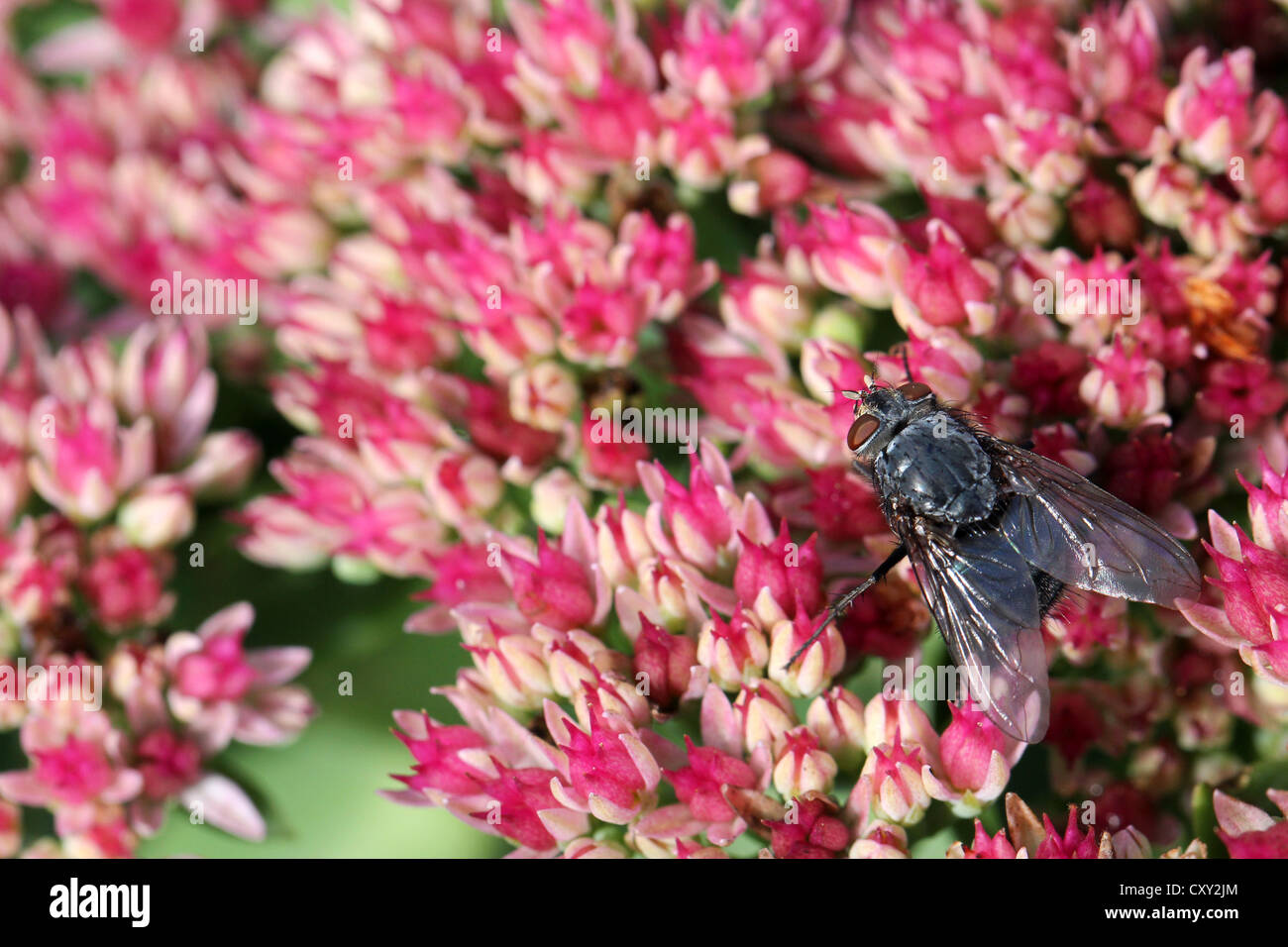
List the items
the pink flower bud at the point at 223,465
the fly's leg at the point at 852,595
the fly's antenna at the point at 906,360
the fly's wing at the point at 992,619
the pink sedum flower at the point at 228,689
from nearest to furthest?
the fly's wing at the point at 992,619, the fly's leg at the point at 852,595, the fly's antenna at the point at 906,360, the pink sedum flower at the point at 228,689, the pink flower bud at the point at 223,465

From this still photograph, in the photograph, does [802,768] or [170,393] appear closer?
[802,768]

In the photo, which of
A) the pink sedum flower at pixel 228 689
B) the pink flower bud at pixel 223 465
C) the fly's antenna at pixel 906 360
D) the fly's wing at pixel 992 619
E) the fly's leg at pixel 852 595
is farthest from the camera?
the pink flower bud at pixel 223 465

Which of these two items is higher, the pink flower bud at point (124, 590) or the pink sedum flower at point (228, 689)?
the pink flower bud at point (124, 590)

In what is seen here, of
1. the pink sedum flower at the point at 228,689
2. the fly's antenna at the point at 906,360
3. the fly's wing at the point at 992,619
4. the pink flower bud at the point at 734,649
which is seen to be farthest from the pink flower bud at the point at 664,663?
the pink sedum flower at the point at 228,689

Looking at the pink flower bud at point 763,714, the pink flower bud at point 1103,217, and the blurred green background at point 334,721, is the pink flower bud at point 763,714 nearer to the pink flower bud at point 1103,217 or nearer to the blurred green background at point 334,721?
the blurred green background at point 334,721

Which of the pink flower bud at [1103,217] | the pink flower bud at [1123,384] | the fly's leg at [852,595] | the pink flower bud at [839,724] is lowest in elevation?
the pink flower bud at [839,724]

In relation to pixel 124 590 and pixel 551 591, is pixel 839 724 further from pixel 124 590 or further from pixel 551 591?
pixel 124 590

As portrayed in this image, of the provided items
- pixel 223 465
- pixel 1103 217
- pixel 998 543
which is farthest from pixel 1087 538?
pixel 223 465
